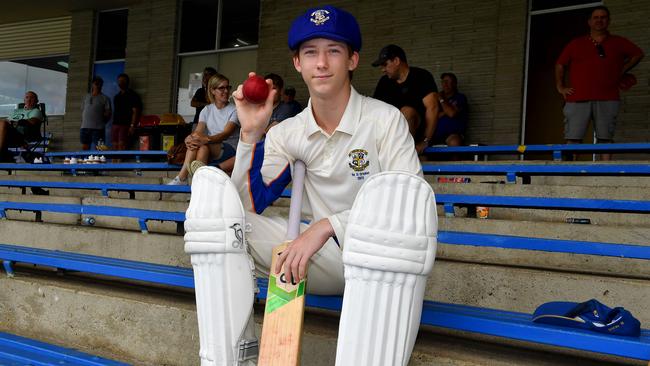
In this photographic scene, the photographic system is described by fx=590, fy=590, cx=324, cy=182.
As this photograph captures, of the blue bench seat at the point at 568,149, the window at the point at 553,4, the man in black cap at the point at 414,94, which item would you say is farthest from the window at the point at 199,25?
the blue bench seat at the point at 568,149

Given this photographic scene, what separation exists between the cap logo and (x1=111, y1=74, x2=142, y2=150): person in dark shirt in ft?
26.3

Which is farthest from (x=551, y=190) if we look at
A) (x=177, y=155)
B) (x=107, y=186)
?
(x=107, y=186)

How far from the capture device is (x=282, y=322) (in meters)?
1.64

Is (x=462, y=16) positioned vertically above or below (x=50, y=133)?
above

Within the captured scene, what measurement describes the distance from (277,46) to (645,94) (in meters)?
4.99

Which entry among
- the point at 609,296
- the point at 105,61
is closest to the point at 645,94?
the point at 609,296

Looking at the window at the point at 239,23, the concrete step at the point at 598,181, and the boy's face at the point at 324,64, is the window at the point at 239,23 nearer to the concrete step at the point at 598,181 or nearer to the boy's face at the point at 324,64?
the concrete step at the point at 598,181

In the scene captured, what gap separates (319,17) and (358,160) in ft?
1.48

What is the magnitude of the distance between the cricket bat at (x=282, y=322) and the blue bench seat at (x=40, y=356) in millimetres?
884

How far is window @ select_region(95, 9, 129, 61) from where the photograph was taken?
35.4 feet

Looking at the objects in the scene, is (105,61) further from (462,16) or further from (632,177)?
(632,177)

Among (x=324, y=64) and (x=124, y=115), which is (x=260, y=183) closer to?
(x=324, y=64)

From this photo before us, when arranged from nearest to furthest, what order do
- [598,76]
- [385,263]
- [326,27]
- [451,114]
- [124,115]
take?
[385,263], [326,27], [598,76], [451,114], [124,115]

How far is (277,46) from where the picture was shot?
349 inches
